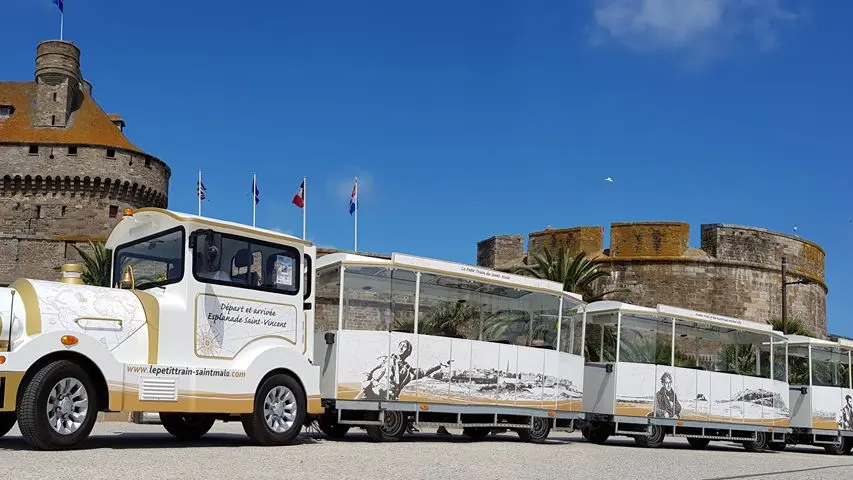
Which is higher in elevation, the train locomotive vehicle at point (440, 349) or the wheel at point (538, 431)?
the train locomotive vehicle at point (440, 349)

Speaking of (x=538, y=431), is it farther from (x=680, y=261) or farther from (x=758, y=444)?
(x=680, y=261)

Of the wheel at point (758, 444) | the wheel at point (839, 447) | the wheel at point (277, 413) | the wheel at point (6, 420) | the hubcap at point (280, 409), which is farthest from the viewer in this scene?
the wheel at point (839, 447)

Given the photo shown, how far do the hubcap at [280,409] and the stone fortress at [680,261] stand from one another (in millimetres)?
29339

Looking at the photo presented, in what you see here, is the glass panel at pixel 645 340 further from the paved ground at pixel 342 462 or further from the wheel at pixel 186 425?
the wheel at pixel 186 425

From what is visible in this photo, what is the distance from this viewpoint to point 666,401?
1861 centimetres

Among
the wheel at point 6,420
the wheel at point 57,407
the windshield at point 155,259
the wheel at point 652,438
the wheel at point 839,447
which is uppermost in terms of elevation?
the windshield at point 155,259

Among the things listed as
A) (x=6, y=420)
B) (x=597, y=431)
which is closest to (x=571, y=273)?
(x=597, y=431)

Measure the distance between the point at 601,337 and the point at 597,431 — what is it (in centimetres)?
183

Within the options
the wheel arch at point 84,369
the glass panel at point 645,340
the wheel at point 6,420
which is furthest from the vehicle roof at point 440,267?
the wheel at point 6,420

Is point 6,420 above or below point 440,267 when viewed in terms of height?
below

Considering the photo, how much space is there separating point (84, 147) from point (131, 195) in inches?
154

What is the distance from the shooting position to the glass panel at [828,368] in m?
22.5

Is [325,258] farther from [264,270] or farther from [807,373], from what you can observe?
[807,373]

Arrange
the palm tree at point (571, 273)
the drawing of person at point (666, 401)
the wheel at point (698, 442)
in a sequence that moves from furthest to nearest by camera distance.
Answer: the palm tree at point (571, 273), the wheel at point (698, 442), the drawing of person at point (666, 401)
